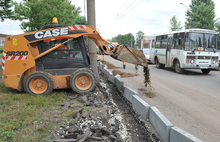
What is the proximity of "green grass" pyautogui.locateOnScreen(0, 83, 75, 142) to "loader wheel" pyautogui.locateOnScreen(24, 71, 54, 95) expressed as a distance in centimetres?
24

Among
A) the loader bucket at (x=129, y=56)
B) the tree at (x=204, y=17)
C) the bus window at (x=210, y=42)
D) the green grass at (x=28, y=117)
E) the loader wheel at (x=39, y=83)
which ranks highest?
the tree at (x=204, y=17)

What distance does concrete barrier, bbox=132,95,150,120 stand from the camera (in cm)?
490

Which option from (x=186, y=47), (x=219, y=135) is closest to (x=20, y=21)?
(x=186, y=47)

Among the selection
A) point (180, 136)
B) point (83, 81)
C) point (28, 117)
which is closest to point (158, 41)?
point (83, 81)

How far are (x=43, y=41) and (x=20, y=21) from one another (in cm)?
1310

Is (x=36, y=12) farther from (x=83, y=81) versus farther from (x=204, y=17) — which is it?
(x=204, y=17)

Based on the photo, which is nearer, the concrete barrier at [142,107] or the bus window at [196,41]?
the concrete barrier at [142,107]

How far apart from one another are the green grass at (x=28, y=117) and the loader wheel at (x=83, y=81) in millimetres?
590

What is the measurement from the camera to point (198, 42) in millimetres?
12922

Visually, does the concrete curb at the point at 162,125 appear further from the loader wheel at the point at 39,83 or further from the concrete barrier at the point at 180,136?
the loader wheel at the point at 39,83

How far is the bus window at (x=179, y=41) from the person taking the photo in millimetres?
13166

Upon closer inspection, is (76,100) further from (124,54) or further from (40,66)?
(124,54)

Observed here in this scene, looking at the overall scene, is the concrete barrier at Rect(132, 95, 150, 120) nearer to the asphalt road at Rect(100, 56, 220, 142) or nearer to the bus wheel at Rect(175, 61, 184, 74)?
the asphalt road at Rect(100, 56, 220, 142)

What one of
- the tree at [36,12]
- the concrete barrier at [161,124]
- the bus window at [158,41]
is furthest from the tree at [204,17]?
the concrete barrier at [161,124]
